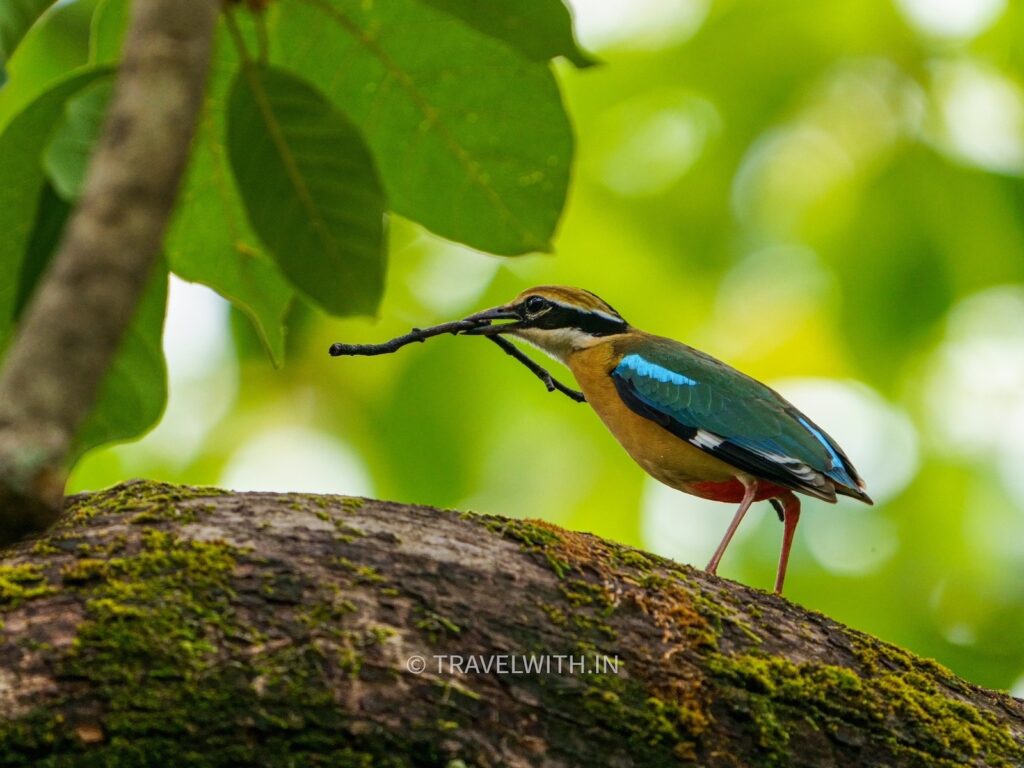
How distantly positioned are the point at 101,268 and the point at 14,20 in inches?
57.8

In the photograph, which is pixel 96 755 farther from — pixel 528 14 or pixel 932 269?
pixel 932 269

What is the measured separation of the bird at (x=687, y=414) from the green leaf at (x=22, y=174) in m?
3.20

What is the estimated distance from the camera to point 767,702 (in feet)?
10.7

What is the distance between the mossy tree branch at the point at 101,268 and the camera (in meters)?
1.30

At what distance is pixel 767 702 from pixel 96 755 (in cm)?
170

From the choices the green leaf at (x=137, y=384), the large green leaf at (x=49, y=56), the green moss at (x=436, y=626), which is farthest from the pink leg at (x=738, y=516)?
the large green leaf at (x=49, y=56)

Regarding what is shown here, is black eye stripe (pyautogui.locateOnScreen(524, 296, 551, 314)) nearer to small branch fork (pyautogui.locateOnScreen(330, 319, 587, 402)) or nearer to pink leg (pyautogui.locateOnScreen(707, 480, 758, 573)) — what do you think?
pink leg (pyautogui.locateOnScreen(707, 480, 758, 573))

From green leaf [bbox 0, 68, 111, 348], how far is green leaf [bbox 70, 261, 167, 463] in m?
0.26

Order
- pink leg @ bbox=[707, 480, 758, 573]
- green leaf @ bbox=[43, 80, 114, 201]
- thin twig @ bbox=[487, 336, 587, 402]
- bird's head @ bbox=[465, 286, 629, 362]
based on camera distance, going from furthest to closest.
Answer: bird's head @ bbox=[465, 286, 629, 362] < pink leg @ bbox=[707, 480, 758, 573] < thin twig @ bbox=[487, 336, 587, 402] < green leaf @ bbox=[43, 80, 114, 201]

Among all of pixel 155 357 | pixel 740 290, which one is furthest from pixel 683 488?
pixel 155 357

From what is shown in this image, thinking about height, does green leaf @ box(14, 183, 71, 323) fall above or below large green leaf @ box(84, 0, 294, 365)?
below

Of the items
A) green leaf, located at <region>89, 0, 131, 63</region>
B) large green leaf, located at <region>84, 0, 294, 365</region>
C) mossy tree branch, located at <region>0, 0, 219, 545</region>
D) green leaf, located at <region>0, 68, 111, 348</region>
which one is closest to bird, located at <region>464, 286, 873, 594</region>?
large green leaf, located at <region>84, 0, 294, 365</region>

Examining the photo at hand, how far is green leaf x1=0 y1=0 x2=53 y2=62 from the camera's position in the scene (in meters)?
2.51

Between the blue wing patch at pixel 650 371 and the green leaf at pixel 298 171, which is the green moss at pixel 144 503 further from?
the blue wing patch at pixel 650 371
